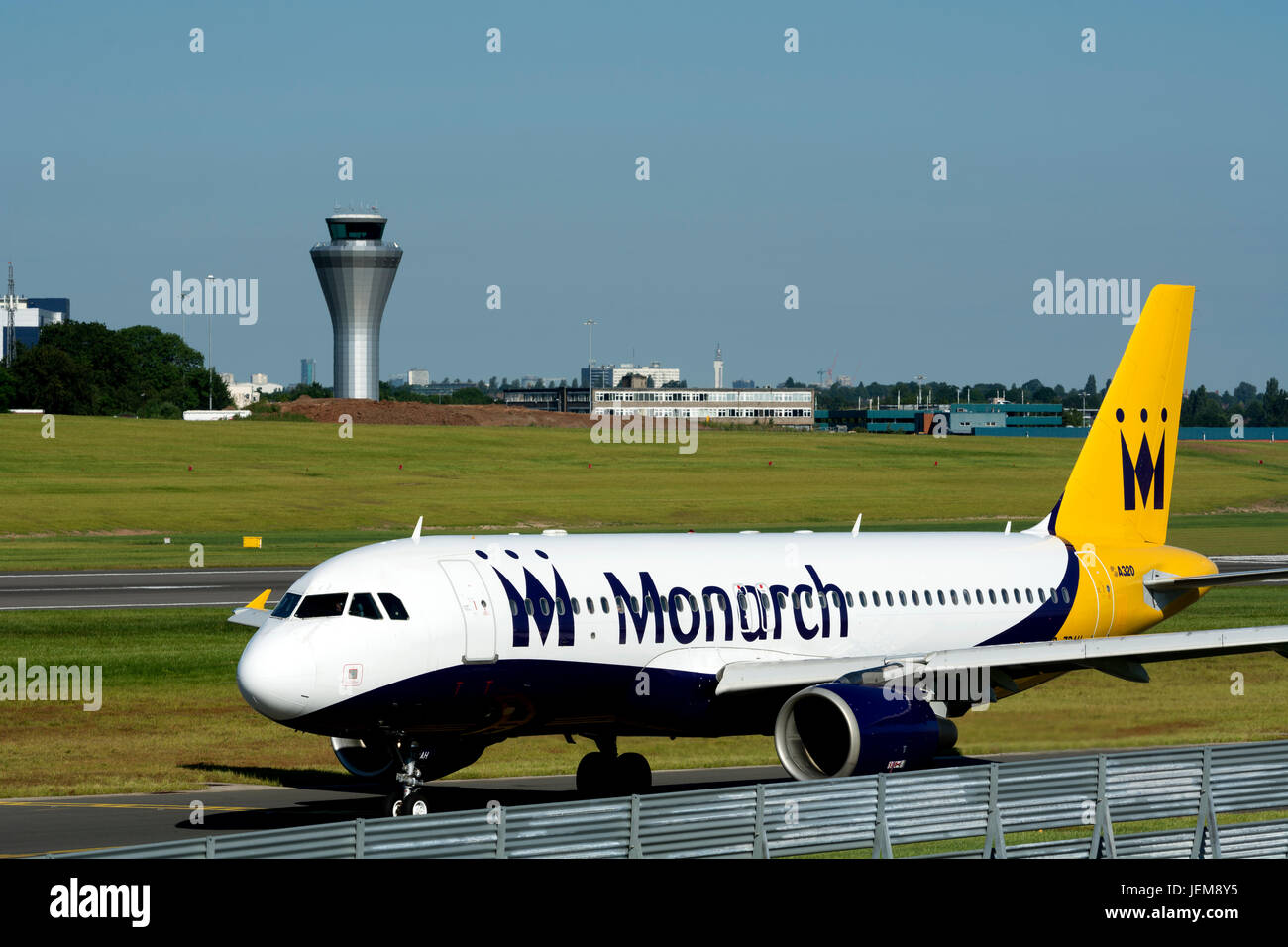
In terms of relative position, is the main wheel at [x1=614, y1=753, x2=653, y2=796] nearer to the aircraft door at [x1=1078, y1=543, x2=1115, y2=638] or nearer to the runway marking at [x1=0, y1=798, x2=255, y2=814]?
the runway marking at [x1=0, y1=798, x2=255, y2=814]

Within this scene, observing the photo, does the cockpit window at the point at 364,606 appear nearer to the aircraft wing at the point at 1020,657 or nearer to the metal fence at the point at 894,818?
the metal fence at the point at 894,818

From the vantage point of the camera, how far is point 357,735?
28.5 metres

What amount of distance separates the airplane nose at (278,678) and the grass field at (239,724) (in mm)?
9593

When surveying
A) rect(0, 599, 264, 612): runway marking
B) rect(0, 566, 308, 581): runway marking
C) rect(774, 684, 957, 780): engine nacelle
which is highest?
rect(774, 684, 957, 780): engine nacelle

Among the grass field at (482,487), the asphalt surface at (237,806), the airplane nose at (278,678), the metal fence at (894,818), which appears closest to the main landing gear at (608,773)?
the asphalt surface at (237,806)

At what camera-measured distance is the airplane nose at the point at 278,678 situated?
1050 inches

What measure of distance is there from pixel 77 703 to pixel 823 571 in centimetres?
2210

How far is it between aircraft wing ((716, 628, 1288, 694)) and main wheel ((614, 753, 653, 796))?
2873 millimetres

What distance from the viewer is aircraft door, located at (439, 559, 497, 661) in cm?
2878

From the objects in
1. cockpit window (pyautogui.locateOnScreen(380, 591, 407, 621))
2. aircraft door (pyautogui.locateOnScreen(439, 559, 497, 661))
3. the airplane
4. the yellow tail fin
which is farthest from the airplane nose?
the yellow tail fin

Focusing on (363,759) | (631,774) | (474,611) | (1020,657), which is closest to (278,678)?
(474,611)

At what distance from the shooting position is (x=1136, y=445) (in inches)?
1706
